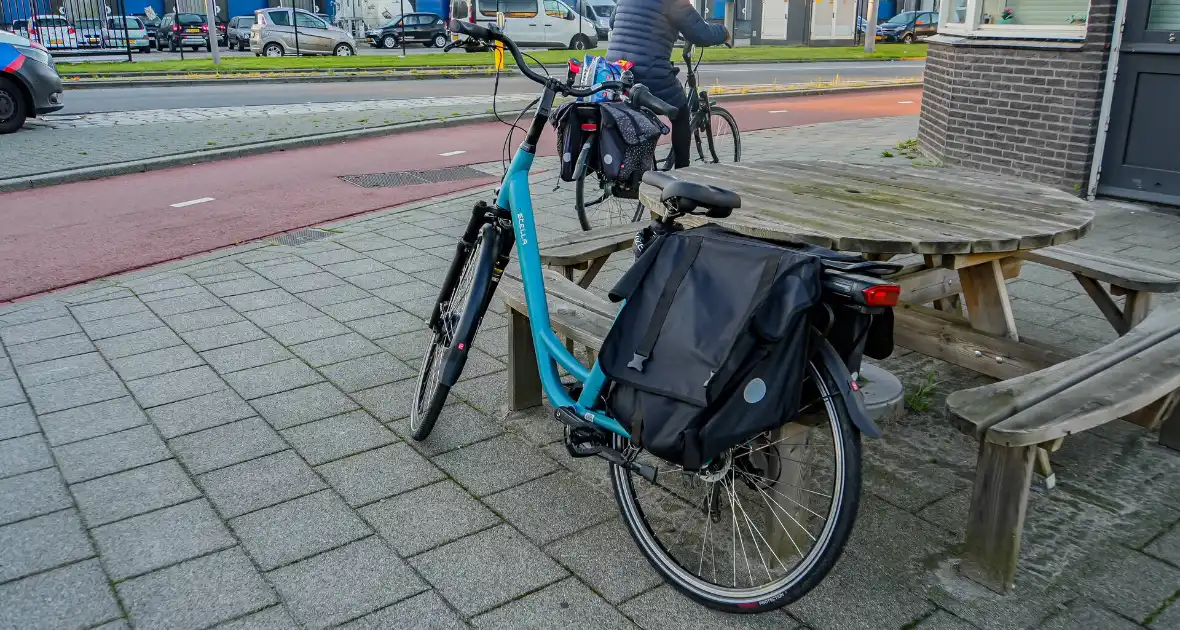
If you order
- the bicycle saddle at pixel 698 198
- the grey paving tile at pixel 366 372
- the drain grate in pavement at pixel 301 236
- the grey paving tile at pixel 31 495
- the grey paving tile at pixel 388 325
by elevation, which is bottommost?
the grey paving tile at pixel 31 495

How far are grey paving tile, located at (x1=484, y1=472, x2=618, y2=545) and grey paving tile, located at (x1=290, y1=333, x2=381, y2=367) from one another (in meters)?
1.63

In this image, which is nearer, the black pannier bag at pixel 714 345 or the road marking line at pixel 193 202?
the black pannier bag at pixel 714 345

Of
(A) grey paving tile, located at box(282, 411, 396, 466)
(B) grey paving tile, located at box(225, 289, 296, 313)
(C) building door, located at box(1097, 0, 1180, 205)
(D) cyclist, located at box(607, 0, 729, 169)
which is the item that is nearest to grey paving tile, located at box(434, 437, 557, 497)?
(A) grey paving tile, located at box(282, 411, 396, 466)

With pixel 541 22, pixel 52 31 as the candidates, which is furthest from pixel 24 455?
pixel 541 22

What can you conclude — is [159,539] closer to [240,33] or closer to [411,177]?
[411,177]

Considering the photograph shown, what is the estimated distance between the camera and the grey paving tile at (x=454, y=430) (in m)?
3.88

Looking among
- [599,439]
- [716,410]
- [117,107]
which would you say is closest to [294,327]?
[599,439]

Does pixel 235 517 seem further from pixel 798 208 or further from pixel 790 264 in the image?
pixel 798 208


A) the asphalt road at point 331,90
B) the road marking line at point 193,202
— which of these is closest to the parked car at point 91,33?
the asphalt road at point 331,90

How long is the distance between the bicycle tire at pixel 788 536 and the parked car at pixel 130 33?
29.9 meters

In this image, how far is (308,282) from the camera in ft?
20.2

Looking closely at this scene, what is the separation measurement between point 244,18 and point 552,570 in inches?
1451

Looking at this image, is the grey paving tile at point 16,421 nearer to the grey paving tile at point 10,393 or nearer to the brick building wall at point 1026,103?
the grey paving tile at point 10,393

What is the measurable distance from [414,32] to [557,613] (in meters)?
35.8
